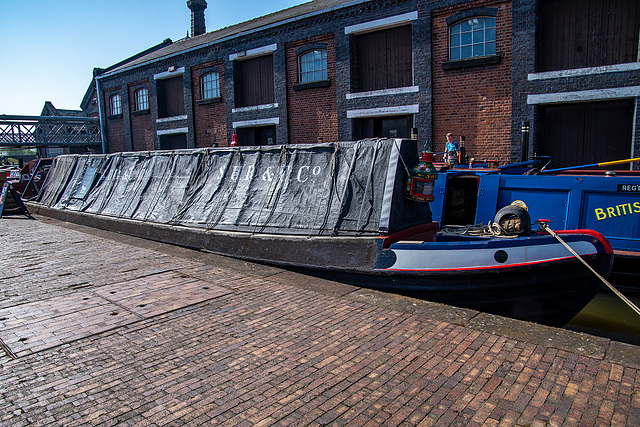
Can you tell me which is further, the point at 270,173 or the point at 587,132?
the point at 587,132

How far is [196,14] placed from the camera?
27625mm

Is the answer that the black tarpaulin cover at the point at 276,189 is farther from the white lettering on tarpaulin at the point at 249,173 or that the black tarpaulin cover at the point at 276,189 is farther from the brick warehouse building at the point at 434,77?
the brick warehouse building at the point at 434,77

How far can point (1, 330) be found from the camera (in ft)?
15.2

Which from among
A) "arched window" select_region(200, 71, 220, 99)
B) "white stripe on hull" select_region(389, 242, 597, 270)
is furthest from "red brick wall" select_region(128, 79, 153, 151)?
"white stripe on hull" select_region(389, 242, 597, 270)

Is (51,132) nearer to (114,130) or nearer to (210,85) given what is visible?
(114,130)

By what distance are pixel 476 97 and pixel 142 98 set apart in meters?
18.1

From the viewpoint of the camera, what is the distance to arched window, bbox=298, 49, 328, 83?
16.3 m

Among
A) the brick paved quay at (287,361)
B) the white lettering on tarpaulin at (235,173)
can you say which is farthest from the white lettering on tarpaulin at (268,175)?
the brick paved quay at (287,361)

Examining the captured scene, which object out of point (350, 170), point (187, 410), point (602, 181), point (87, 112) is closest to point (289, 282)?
point (350, 170)

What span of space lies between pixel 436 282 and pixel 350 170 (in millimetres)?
1978

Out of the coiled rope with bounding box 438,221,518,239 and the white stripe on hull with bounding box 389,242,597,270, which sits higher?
the coiled rope with bounding box 438,221,518,239

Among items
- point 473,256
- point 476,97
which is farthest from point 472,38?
point 473,256

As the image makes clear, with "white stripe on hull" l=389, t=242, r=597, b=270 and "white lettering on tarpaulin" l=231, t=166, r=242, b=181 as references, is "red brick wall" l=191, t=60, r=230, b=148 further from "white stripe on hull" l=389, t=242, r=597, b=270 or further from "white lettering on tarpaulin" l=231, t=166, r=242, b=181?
"white stripe on hull" l=389, t=242, r=597, b=270

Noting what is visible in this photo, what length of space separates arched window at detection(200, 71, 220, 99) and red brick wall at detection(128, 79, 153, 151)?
175 inches
